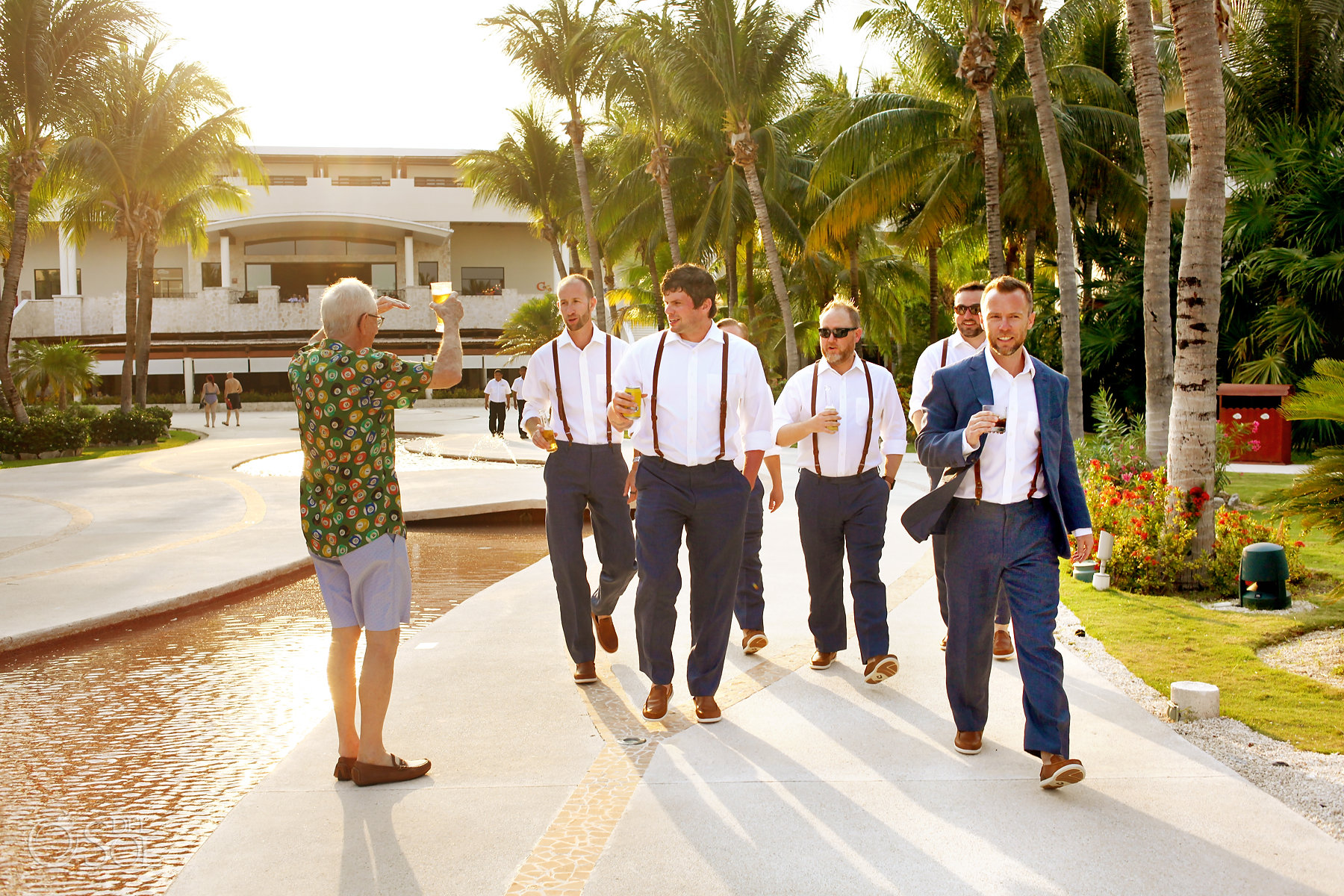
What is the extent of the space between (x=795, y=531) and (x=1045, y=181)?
609 inches

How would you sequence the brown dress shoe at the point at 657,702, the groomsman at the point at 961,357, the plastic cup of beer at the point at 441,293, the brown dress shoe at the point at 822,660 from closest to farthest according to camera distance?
the plastic cup of beer at the point at 441,293 → the brown dress shoe at the point at 657,702 → the groomsman at the point at 961,357 → the brown dress shoe at the point at 822,660

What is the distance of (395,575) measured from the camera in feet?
13.7

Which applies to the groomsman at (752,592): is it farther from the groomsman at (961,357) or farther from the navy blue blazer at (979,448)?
the navy blue blazer at (979,448)

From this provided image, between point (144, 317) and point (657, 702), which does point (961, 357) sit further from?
point (144, 317)

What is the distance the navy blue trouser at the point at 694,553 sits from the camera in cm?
492

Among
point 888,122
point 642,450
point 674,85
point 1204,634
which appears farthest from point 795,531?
point 674,85

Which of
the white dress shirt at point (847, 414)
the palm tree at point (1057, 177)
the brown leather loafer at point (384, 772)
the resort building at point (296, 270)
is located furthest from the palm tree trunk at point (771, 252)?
the resort building at point (296, 270)

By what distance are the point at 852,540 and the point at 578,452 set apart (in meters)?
1.50

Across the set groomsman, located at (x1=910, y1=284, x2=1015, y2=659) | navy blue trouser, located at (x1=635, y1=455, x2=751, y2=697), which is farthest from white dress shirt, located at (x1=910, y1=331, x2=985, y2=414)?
navy blue trouser, located at (x1=635, y1=455, x2=751, y2=697)

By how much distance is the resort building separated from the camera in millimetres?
Result: 51125

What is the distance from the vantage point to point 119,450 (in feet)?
84.5

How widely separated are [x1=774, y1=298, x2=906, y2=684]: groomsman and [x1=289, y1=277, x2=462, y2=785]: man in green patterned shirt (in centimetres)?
208

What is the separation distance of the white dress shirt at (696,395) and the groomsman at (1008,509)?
2.88 ft

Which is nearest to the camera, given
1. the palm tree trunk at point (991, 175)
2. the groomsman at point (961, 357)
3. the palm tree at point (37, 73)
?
the groomsman at point (961, 357)
